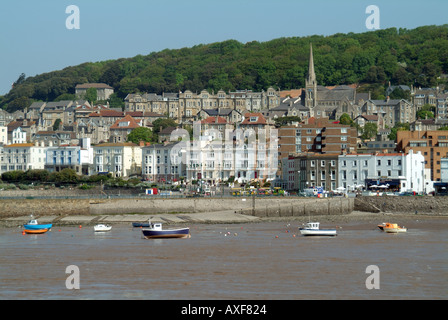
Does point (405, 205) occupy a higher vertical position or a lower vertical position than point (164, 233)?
lower

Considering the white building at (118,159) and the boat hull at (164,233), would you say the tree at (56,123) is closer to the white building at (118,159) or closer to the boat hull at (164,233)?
the white building at (118,159)

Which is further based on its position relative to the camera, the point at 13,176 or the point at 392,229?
the point at 13,176

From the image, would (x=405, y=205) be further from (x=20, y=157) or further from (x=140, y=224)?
(x=20, y=157)

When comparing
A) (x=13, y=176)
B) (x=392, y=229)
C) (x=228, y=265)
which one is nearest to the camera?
(x=228, y=265)

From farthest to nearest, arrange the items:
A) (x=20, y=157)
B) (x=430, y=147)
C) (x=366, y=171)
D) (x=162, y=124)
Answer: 1. (x=162, y=124)
2. (x=20, y=157)
3. (x=430, y=147)
4. (x=366, y=171)

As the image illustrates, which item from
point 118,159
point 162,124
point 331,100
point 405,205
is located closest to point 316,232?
point 405,205

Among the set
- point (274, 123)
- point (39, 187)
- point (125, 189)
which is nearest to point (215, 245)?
point (125, 189)
